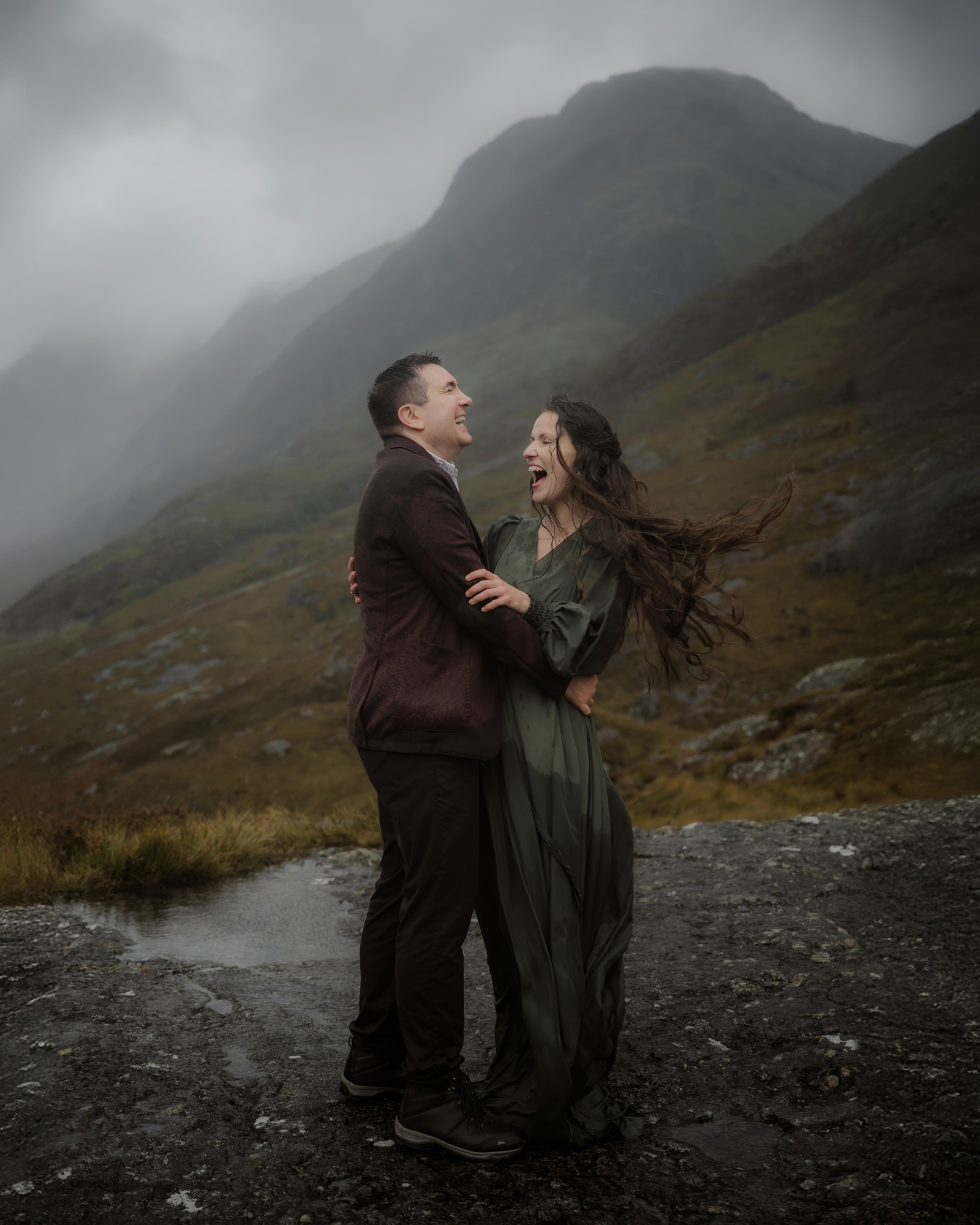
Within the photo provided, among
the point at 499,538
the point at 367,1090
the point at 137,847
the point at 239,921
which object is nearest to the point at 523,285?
the point at 137,847

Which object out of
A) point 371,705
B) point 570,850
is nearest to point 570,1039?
point 570,850

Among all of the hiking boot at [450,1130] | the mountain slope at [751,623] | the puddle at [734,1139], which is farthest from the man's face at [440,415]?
the puddle at [734,1139]

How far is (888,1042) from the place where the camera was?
3314mm

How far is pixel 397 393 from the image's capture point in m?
3.13

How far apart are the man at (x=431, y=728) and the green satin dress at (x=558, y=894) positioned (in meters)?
0.14

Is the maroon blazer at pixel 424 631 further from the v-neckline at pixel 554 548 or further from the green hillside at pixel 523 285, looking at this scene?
the green hillside at pixel 523 285

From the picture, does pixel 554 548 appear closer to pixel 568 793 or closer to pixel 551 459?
pixel 551 459

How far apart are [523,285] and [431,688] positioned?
160 m

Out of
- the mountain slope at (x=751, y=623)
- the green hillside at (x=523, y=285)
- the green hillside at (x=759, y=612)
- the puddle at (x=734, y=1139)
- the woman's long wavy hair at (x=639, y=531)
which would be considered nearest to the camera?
the puddle at (x=734, y=1139)

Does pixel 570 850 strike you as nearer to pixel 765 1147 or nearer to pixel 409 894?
pixel 409 894

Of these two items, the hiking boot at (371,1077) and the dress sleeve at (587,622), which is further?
the hiking boot at (371,1077)

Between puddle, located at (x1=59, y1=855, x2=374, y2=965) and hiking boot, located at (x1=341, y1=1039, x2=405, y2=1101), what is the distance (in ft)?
7.32

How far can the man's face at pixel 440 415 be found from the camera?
3.11 m

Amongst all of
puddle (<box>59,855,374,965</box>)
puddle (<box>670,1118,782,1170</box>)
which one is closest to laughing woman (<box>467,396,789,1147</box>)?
puddle (<box>670,1118,782,1170</box>)
